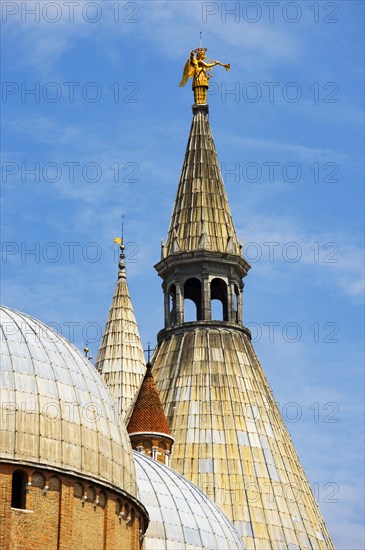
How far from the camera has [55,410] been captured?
48.8m

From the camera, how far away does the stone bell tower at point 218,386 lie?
3054 inches

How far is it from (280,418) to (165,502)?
986 inches

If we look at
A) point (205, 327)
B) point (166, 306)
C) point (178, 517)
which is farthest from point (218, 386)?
point (178, 517)

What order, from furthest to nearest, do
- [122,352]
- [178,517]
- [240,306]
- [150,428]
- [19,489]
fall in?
[122,352], [240,306], [150,428], [178,517], [19,489]

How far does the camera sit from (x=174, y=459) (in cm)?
7862

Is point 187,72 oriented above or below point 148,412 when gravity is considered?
above

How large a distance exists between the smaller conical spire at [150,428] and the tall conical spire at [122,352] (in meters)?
12.8

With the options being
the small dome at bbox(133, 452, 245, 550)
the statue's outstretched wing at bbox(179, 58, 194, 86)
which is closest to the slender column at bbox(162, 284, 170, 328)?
the statue's outstretched wing at bbox(179, 58, 194, 86)

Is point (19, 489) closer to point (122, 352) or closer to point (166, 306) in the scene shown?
point (166, 306)

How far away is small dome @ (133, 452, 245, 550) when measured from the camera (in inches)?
2243

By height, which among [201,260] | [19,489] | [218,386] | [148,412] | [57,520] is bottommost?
[57,520]

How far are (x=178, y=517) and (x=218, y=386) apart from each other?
2403 cm

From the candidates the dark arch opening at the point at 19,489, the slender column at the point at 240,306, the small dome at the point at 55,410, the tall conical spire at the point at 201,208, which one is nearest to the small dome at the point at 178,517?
the small dome at the point at 55,410

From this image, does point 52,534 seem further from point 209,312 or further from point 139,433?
point 209,312
